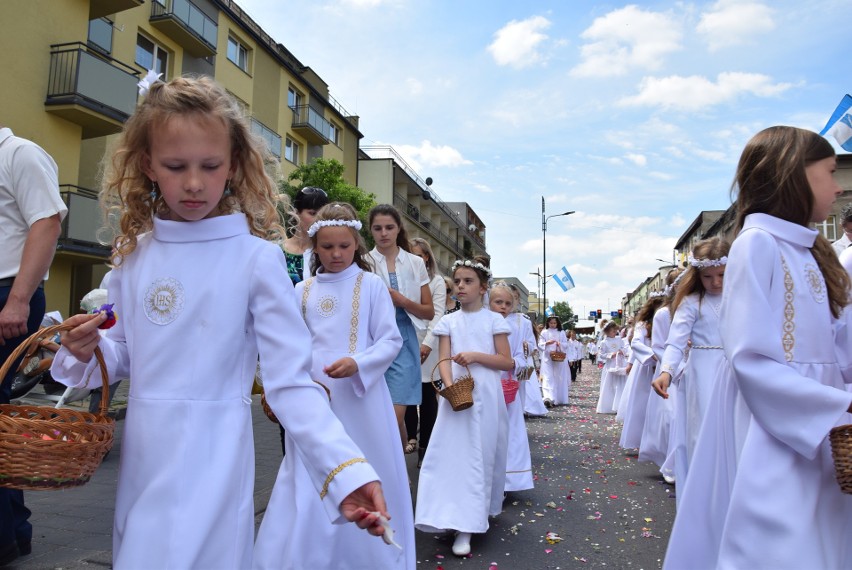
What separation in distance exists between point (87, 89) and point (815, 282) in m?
18.1

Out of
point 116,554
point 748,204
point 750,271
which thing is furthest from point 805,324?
point 116,554

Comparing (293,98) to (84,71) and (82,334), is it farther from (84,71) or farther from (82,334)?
(82,334)

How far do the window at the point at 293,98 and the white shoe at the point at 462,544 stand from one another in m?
29.8

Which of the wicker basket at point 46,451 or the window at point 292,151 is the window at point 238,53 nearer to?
the window at point 292,151

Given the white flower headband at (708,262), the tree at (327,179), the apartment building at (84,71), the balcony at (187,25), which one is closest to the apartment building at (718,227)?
the white flower headband at (708,262)

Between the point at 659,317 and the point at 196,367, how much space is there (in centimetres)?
536

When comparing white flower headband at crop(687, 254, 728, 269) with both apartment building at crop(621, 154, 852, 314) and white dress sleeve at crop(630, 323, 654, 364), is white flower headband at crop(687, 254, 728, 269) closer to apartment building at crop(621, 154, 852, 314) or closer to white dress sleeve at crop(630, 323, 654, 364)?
apartment building at crop(621, 154, 852, 314)

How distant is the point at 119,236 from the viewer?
92.4 inches

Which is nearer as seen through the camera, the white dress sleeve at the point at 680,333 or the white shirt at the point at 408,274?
the white dress sleeve at the point at 680,333

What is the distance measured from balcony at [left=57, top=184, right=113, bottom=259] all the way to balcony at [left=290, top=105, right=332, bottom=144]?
15.5 meters

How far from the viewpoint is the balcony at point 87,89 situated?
55.7ft

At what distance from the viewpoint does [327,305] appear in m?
4.05

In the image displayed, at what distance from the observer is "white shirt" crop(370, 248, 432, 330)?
577 cm

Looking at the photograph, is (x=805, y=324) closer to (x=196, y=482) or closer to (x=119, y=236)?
(x=196, y=482)
